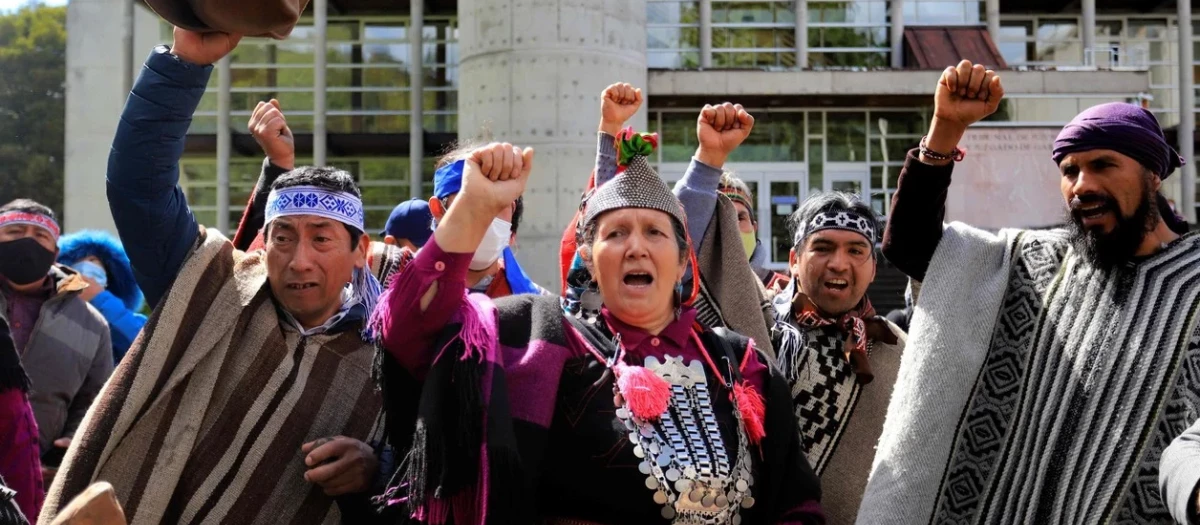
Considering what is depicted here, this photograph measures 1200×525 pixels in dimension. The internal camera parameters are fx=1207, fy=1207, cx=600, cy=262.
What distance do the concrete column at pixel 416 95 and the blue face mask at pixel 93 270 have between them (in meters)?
16.6

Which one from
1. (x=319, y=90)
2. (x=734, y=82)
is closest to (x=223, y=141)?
(x=319, y=90)

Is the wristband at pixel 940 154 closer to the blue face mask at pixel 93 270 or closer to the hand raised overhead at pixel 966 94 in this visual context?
the hand raised overhead at pixel 966 94

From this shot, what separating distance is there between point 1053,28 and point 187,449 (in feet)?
77.9

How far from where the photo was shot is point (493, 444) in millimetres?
2506

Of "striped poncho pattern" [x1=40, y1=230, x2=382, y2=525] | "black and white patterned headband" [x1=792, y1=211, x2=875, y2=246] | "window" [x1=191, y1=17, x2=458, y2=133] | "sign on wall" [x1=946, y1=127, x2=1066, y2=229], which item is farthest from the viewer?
"window" [x1=191, y1=17, x2=458, y2=133]

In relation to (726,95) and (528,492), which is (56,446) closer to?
(528,492)

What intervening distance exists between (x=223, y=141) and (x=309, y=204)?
21.4 metres

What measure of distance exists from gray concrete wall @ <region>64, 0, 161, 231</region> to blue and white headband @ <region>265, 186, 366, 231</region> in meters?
21.5

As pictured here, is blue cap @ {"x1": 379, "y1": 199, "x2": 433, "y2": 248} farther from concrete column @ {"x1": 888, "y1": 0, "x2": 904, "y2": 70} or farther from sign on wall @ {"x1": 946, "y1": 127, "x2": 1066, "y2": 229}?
concrete column @ {"x1": 888, "y1": 0, "x2": 904, "y2": 70}

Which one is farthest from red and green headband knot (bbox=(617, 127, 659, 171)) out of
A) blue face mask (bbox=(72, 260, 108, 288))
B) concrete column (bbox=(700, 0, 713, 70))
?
concrete column (bbox=(700, 0, 713, 70))

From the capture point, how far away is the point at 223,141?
23.6 metres

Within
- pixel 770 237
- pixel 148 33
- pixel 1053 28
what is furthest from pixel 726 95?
pixel 148 33

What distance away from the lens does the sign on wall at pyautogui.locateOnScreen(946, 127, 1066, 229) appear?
65.4ft

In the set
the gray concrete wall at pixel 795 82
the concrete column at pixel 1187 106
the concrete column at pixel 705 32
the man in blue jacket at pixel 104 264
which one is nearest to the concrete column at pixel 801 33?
the gray concrete wall at pixel 795 82
